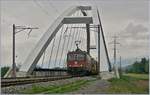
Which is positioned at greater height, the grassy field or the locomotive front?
the locomotive front

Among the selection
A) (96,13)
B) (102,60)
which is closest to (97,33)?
(96,13)

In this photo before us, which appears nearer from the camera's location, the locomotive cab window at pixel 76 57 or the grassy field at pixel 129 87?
the grassy field at pixel 129 87

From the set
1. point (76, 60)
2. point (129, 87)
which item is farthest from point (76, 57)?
point (129, 87)

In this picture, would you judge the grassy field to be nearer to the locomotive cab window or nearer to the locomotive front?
the locomotive front

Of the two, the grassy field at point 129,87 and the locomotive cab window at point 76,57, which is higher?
the locomotive cab window at point 76,57

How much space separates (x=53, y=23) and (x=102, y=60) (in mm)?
11208

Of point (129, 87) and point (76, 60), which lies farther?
point (76, 60)

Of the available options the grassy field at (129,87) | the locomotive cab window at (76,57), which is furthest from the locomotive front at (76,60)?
the grassy field at (129,87)

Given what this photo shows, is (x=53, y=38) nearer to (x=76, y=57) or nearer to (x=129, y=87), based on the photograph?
(x=76, y=57)

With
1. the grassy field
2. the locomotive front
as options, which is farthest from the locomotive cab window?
the grassy field

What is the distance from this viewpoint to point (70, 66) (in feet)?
133

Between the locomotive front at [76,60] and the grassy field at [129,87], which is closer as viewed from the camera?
the grassy field at [129,87]

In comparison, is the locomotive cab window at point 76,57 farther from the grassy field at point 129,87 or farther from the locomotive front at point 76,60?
the grassy field at point 129,87

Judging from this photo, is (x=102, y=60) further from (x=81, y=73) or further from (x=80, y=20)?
(x=80, y=20)
